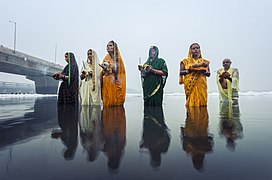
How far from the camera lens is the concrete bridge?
20788 mm

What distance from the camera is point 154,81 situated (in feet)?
17.3

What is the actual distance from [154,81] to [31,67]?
26905mm

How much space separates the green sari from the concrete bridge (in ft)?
74.6

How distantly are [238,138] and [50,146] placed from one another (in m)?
1.98

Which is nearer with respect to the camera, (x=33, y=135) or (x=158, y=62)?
(x=33, y=135)

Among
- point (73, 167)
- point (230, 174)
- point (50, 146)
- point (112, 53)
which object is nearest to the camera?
point (230, 174)

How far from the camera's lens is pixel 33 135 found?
1.89 metres

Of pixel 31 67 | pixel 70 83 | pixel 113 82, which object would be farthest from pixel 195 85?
pixel 31 67

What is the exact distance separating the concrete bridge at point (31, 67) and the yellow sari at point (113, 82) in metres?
21.7

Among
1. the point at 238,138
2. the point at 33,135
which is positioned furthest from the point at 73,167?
the point at 238,138

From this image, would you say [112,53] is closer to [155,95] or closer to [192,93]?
[155,95]

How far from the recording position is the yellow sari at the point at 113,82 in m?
5.20

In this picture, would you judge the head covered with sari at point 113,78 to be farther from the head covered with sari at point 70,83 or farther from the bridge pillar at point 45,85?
the bridge pillar at point 45,85

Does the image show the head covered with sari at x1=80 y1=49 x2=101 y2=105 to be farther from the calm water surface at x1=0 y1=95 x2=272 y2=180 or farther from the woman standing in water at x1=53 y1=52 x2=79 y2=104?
the calm water surface at x1=0 y1=95 x2=272 y2=180
